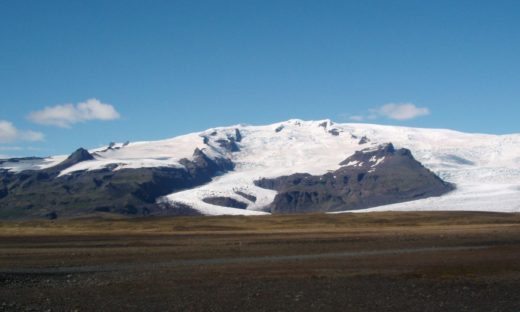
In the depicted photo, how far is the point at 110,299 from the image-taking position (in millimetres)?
26766

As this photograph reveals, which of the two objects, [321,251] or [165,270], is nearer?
[165,270]

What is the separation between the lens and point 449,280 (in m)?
30.9

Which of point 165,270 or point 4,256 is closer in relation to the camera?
point 165,270

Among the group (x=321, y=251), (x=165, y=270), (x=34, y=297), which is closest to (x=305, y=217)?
(x=321, y=251)

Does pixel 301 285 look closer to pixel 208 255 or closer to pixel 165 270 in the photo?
pixel 165 270

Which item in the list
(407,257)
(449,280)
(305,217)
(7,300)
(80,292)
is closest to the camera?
(7,300)

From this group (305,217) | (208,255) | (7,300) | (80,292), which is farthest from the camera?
(305,217)

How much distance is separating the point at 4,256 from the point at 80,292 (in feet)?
85.5

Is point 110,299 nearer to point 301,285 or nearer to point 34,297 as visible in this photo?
point 34,297

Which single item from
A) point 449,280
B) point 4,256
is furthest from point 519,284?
point 4,256

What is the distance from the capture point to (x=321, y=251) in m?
52.7

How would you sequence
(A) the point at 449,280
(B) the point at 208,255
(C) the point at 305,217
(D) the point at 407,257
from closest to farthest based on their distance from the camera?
(A) the point at 449,280 < (D) the point at 407,257 < (B) the point at 208,255 < (C) the point at 305,217

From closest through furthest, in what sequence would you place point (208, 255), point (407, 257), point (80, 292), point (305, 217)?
point (80, 292) → point (407, 257) → point (208, 255) → point (305, 217)

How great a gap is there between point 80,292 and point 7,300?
126 inches
